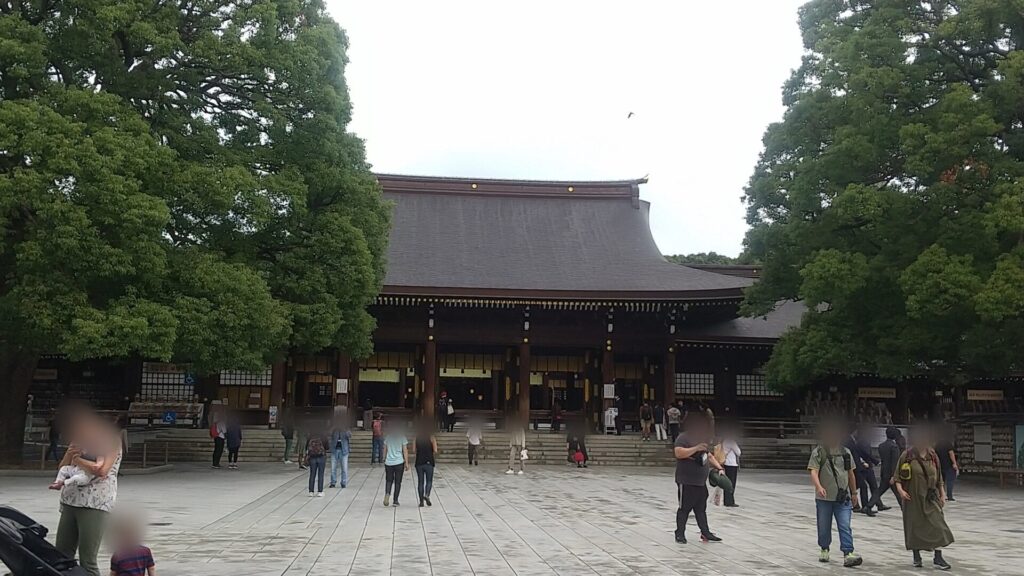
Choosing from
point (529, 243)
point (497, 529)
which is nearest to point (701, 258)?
point (529, 243)

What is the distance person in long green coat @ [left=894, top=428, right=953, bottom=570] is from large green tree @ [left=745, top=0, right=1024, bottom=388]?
9.42 meters

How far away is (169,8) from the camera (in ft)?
58.9

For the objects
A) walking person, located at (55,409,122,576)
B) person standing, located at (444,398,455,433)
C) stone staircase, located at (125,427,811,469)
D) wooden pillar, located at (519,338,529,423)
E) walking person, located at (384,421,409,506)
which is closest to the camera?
walking person, located at (55,409,122,576)

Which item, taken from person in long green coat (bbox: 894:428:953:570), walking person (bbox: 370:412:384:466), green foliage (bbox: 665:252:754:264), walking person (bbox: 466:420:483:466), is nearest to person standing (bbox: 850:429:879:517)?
person in long green coat (bbox: 894:428:953:570)

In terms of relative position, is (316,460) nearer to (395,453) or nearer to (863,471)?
(395,453)

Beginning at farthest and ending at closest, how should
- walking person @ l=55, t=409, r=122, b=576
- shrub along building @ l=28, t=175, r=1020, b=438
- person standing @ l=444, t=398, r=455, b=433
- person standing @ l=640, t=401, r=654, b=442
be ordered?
person standing @ l=444, t=398, r=455, b=433
shrub along building @ l=28, t=175, r=1020, b=438
person standing @ l=640, t=401, r=654, b=442
walking person @ l=55, t=409, r=122, b=576

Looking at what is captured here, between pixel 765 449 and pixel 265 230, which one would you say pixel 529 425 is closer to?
pixel 765 449

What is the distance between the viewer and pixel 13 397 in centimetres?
1834

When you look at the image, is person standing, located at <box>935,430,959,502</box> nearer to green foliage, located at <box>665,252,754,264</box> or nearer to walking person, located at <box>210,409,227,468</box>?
walking person, located at <box>210,409,227,468</box>

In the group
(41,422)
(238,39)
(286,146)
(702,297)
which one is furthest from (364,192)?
(41,422)

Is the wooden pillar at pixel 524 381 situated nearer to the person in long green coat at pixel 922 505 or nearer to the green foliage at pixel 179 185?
the green foliage at pixel 179 185

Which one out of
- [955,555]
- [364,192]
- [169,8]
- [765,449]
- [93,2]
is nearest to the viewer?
[955,555]

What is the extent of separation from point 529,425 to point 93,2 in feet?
65.5

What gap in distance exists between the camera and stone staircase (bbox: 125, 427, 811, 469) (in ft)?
81.5
